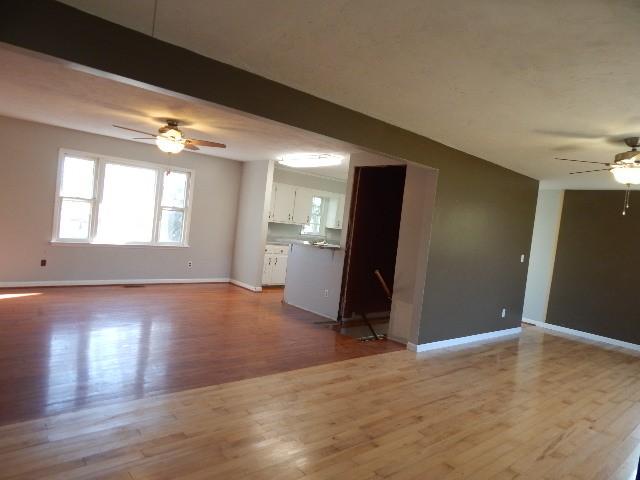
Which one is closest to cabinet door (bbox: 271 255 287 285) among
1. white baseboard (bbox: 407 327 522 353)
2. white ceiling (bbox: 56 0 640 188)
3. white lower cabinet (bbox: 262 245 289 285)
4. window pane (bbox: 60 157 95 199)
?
white lower cabinet (bbox: 262 245 289 285)

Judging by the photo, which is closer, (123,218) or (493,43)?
(493,43)

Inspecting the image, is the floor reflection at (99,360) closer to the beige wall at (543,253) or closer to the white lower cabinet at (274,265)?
the white lower cabinet at (274,265)

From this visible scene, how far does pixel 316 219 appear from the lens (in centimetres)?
939

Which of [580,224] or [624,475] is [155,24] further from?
[580,224]

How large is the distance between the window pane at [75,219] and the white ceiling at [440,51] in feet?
16.6

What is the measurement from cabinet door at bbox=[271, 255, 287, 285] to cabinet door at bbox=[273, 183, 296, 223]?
0.76 metres

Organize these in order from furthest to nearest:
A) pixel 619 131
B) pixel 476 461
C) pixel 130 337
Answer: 1. pixel 130 337
2. pixel 619 131
3. pixel 476 461

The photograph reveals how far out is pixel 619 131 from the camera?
3.43m

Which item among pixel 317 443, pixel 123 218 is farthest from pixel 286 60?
pixel 123 218

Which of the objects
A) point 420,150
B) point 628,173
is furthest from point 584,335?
point 420,150

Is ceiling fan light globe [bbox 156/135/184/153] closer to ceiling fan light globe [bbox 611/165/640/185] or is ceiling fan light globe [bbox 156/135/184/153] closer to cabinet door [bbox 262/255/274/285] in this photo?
cabinet door [bbox 262/255/274/285]

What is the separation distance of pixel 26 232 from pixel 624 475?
291 inches

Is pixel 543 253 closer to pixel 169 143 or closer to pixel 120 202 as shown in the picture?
Result: pixel 169 143

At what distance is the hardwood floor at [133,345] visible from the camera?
3062 mm
